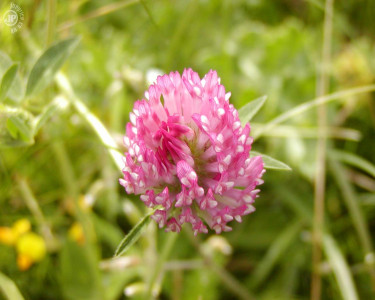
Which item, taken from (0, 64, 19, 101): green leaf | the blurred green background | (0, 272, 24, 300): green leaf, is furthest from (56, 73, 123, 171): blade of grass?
(0, 272, 24, 300): green leaf

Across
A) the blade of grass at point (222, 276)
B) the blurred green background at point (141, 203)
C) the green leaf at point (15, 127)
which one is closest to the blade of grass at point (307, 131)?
the blurred green background at point (141, 203)

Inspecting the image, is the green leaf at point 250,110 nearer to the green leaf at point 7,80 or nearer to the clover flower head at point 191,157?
the clover flower head at point 191,157

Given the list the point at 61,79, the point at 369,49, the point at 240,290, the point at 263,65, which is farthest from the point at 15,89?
the point at 369,49

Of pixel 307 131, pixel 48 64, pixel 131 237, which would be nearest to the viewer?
pixel 131 237

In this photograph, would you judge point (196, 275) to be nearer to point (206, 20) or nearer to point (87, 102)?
point (87, 102)

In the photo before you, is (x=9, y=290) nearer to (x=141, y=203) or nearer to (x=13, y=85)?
(x=13, y=85)

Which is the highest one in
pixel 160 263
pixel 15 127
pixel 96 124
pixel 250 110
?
pixel 15 127

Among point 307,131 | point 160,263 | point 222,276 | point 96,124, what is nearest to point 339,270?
point 222,276
